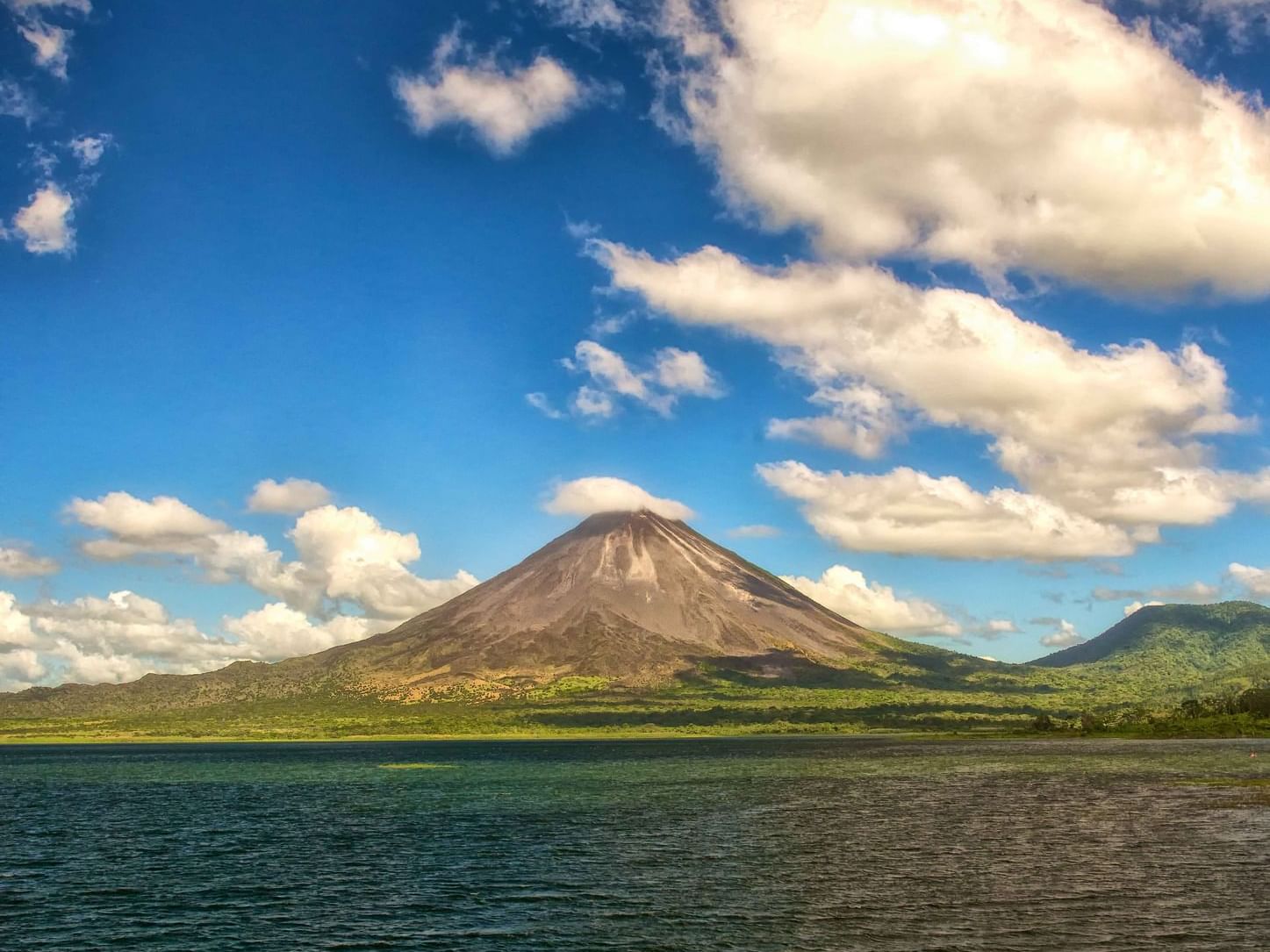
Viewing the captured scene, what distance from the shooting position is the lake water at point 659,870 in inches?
2030

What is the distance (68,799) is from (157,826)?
155 feet

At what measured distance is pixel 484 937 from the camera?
51.2 m

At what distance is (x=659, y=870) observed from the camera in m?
70.1

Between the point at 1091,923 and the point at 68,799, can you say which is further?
the point at 68,799

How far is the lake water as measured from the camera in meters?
51.6

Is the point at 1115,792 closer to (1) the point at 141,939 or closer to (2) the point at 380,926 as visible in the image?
(2) the point at 380,926

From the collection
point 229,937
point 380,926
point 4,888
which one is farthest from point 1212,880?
point 4,888

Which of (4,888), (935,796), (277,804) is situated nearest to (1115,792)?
(935,796)

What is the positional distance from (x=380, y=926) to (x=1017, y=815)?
6684 centimetres

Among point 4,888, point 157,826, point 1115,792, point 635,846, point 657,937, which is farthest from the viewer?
point 1115,792

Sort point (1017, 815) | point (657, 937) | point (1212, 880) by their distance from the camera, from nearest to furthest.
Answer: point (657, 937), point (1212, 880), point (1017, 815)

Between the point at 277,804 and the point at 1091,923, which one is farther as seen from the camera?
the point at 277,804

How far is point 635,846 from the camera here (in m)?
82.2

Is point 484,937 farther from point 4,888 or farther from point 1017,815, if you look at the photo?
point 1017,815
